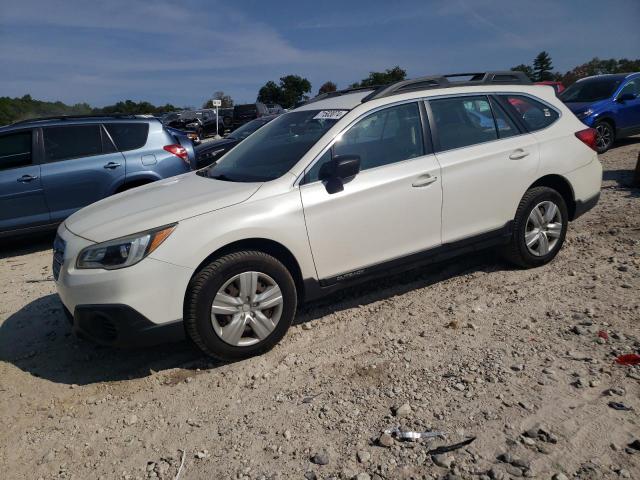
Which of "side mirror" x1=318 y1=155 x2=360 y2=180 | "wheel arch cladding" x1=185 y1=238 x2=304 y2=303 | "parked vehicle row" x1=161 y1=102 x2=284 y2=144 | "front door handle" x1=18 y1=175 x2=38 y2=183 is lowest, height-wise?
"wheel arch cladding" x1=185 y1=238 x2=304 y2=303

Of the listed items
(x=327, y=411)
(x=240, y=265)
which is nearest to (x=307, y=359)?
(x=327, y=411)

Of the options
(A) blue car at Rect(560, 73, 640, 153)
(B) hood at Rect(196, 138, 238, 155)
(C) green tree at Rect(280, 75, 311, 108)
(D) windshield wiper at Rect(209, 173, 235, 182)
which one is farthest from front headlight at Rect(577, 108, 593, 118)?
(C) green tree at Rect(280, 75, 311, 108)

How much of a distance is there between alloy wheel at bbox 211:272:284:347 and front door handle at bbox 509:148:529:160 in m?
2.40

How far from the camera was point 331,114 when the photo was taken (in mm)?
3820

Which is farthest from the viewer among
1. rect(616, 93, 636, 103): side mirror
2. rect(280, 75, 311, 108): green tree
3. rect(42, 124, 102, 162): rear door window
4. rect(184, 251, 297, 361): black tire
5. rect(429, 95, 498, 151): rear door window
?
rect(280, 75, 311, 108): green tree

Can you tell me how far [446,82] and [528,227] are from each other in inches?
59.0

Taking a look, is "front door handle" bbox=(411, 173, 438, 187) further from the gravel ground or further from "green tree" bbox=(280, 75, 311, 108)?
"green tree" bbox=(280, 75, 311, 108)

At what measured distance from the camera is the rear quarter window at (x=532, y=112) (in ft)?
14.4

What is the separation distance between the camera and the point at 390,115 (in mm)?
3822

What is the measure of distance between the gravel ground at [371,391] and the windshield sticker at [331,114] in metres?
1.56

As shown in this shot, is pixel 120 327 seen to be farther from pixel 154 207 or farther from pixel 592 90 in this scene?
pixel 592 90

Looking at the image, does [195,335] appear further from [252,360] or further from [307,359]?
[307,359]

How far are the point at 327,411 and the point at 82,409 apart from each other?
5.10 ft

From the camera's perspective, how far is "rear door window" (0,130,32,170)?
6.25 metres
